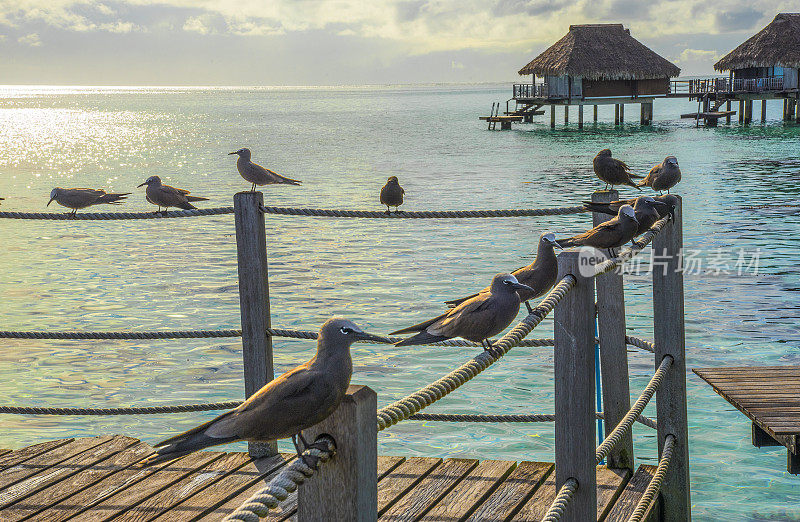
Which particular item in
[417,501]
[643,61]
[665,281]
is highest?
[643,61]

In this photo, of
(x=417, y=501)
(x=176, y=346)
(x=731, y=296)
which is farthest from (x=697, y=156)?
A: (x=417, y=501)

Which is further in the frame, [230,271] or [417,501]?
[230,271]

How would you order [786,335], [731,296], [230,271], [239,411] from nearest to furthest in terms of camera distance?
[239,411]
[786,335]
[731,296]
[230,271]

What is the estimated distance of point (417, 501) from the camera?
4.30 metres

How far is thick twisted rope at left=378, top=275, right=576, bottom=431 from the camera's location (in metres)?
1.88

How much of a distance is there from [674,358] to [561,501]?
76.9 inches

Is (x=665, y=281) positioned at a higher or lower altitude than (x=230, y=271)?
higher

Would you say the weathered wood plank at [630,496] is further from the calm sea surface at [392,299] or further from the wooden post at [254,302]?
the calm sea surface at [392,299]

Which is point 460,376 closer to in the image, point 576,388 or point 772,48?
point 576,388

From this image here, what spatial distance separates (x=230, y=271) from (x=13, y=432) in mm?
8648

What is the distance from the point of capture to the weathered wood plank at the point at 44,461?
15.1 feet

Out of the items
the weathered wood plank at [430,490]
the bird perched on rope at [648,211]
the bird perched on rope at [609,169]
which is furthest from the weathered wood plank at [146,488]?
the bird perched on rope at [609,169]

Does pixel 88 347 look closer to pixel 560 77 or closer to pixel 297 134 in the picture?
pixel 560 77

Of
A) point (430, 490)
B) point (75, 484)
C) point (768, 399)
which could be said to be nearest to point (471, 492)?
point (430, 490)
